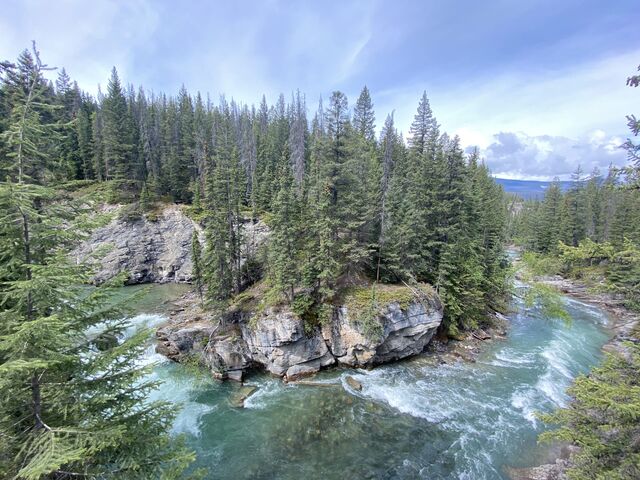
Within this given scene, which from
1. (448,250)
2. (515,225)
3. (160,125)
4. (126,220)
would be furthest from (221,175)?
(515,225)

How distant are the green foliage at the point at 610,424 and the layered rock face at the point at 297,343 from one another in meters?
14.3

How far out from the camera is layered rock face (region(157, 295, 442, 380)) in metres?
22.8

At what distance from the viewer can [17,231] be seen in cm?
665

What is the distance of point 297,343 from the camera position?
75.3 ft

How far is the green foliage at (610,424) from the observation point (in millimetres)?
7426

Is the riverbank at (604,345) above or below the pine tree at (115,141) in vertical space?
below

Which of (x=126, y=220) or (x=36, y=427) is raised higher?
(x=126, y=220)

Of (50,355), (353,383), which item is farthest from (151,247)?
(50,355)

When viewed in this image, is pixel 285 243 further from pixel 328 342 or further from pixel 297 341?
pixel 328 342

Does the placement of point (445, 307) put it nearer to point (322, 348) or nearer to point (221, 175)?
point (322, 348)

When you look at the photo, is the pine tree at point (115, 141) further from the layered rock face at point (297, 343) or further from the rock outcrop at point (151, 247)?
the layered rock face at point (297, 343)

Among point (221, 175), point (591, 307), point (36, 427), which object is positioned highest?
point (221, 175)

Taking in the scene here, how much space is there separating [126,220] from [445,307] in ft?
147

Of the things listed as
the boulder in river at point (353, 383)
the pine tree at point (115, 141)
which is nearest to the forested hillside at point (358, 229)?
the boulder in river at point (353, 383)
